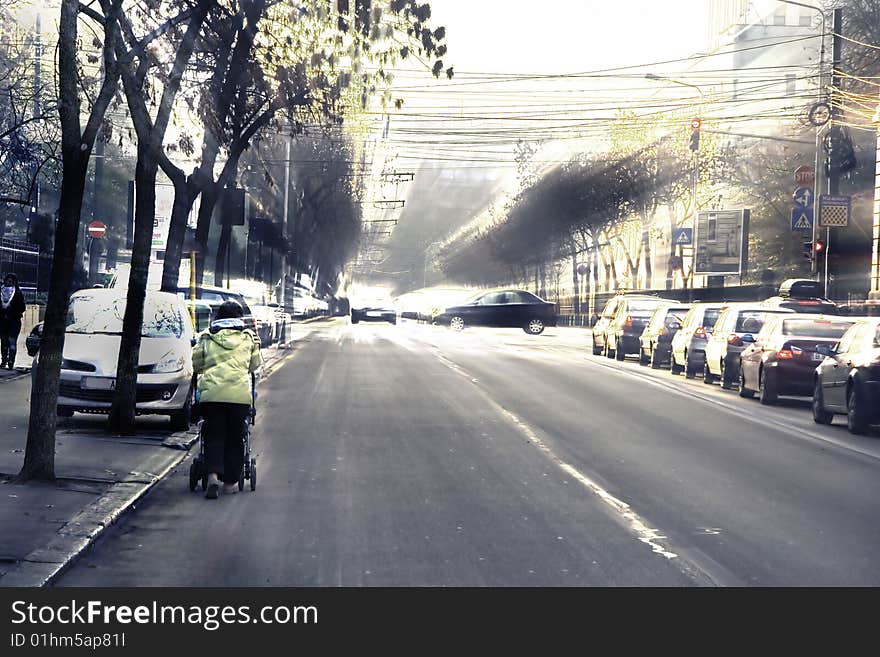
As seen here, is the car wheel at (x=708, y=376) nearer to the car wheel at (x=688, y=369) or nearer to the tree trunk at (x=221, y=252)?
the car wheel at (x=688, y=369)

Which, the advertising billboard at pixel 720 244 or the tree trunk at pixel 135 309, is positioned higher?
the advertising billboard at pixel 720 244

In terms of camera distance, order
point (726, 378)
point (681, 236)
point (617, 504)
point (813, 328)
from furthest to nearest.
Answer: point (681, 236) < point (726, 378) < point (813, 328) < point (617, 504)

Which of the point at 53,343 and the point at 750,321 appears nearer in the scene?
the point at 53,343

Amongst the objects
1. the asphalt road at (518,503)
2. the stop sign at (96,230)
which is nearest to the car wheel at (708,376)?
the asphalt road at (518,503)

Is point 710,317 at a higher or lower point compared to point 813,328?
higher

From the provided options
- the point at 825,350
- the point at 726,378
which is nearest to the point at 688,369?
the point at 726,378

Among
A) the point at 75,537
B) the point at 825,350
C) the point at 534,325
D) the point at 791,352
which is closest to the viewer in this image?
the point at 75,537

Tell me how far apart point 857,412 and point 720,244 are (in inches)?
1483

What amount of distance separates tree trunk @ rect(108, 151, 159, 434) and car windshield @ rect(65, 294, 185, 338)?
1622 millimetres

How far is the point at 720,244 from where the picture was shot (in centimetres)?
5369

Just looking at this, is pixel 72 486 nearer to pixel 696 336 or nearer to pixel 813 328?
pixel 813 328

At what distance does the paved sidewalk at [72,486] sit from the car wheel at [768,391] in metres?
9.84

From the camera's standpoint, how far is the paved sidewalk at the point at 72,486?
7.93 metres
